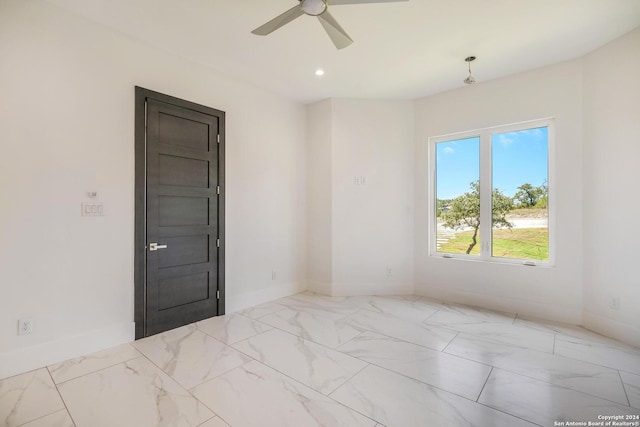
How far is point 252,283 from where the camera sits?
3.94m

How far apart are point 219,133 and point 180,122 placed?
473 mm

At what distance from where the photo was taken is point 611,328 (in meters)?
2.92

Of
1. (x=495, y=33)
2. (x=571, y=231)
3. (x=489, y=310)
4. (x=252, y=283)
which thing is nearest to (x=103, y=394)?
→ (x=252, y=283)

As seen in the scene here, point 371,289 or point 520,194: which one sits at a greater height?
point 520,194

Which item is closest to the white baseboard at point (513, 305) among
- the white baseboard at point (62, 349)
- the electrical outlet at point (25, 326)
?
the white baseboard at point (62, 349)

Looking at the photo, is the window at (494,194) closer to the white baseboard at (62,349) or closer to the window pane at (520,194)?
the window pane at (520,194)

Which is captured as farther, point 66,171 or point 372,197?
point 372,197

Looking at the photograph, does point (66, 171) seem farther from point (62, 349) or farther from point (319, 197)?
point (319, 197)

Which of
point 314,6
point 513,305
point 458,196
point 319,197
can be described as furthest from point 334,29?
point 513,305

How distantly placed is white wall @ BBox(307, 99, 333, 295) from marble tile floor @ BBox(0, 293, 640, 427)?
132cm

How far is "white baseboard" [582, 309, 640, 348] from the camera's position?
2.74 meters

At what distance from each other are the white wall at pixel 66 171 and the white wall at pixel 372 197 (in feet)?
6.99

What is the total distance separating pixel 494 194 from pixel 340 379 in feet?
10.4

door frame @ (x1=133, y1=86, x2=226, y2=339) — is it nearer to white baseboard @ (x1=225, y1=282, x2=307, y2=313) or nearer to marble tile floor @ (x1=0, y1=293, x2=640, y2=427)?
marble tile floor @ (x1=0, y1=293, x2=640, y2=427)
